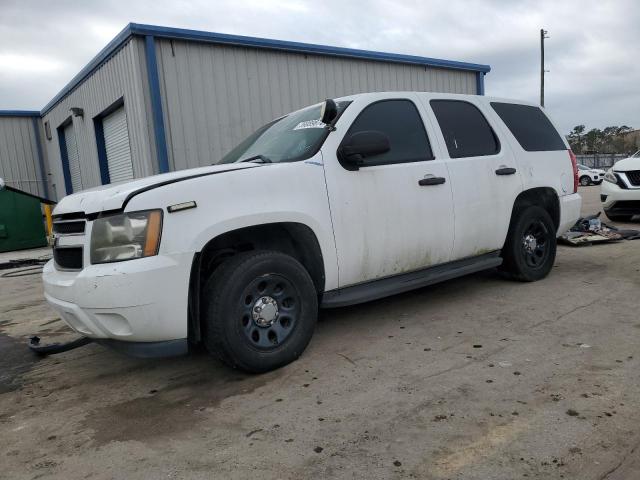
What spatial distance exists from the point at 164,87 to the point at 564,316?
7.84 m

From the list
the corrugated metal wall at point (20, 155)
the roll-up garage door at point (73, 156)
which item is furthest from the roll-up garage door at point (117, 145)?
the corrugated metal wall at point (20, 155)

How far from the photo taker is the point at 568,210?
5.20 metres

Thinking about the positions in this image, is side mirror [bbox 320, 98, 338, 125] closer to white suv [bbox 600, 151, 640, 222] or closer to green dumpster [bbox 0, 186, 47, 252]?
white suv [bbox 600, 151, 640, 222]

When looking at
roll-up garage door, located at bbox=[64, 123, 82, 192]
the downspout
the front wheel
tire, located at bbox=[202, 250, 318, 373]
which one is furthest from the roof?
the front wheel

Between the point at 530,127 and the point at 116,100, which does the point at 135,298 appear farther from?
the point at 116,100

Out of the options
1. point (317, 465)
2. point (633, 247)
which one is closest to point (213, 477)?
point (317, 465)

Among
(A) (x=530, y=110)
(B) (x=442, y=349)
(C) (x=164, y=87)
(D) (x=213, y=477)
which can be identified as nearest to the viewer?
(D) (x=213, y=477)

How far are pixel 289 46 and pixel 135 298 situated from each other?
8942 mm

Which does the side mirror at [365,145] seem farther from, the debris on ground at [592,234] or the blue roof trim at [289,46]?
the blue roof trim at [289,46]

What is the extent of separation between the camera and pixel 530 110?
516 centimetres

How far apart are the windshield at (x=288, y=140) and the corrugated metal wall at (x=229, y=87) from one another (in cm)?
554

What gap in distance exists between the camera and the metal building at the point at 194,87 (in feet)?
29.6

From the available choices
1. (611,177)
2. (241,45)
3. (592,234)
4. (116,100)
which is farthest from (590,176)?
(116,100)

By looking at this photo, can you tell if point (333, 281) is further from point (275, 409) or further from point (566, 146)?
point (566, 146)
